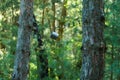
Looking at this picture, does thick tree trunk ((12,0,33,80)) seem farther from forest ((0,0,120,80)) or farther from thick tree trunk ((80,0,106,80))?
thick tree trunk ((80,0,106,80))

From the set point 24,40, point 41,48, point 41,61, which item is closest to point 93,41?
point 24,40

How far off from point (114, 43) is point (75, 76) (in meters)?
2.39

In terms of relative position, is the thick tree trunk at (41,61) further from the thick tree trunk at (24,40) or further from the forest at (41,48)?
the thick tree trunk at (24,40)

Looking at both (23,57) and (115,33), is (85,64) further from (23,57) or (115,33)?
(115,33)

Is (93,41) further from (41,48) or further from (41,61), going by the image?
(41,61)

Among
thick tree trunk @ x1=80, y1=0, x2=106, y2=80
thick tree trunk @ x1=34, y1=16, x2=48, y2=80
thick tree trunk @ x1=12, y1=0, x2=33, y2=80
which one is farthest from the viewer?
thick tree trunk @ x1=34, y1=16, x2=48, y2=80

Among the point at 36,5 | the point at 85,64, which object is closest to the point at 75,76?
the point at 36,5

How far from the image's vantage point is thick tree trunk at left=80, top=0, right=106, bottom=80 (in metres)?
5.36

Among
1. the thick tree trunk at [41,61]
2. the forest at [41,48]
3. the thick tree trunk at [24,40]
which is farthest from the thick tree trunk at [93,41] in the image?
the thick tree trunk at [41,61]

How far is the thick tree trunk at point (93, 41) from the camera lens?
17.6ft

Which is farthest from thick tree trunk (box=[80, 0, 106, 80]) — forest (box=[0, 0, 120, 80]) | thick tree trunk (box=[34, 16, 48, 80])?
thick tree trunk (box=[34, 16, 48, 80])

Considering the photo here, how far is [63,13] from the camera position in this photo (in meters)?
24.9

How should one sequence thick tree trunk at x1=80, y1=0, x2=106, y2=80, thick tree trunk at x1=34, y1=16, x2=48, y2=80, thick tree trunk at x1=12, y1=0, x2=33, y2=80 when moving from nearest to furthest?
thick tree trunk at x1=80, y1=0, x2=106, y2=80
thick tree trunk at x1=12, y1=0, x2=33, y2=80
thick tree trunk at x1=34, y1=16, x2=48, y2=80

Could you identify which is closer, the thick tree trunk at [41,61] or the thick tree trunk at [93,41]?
the thick tree trunk at [93,41]
